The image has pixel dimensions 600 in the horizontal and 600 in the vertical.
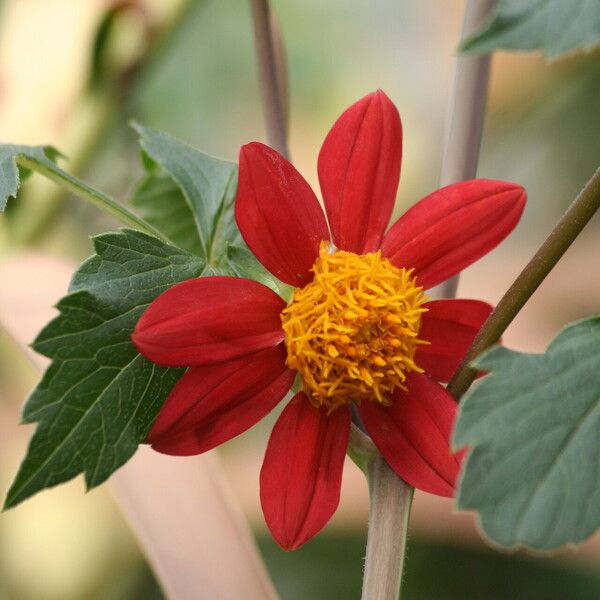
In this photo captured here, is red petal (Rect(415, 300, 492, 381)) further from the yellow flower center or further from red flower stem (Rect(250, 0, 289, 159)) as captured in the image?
red flower stem (Rect(250, 0, 289, 159))

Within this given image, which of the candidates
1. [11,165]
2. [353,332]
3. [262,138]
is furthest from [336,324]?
[262,138]

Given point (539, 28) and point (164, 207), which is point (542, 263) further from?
point (164, 207)

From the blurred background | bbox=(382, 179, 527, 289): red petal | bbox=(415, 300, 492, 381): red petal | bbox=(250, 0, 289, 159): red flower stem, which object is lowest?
the blurred background

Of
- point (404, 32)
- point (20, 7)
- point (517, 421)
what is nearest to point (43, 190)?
point (20, 7)

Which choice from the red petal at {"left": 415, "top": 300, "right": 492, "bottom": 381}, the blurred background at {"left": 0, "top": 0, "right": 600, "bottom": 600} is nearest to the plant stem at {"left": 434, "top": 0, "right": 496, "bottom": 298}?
the red petal at {"left": 415, "top": 300, "right": 492, "bottom": 381}

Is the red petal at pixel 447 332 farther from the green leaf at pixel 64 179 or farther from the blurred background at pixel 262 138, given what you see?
the blurred background at pixel 262 138

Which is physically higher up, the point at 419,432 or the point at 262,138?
the point at 419,432

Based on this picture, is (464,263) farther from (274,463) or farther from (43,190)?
(43,190)
